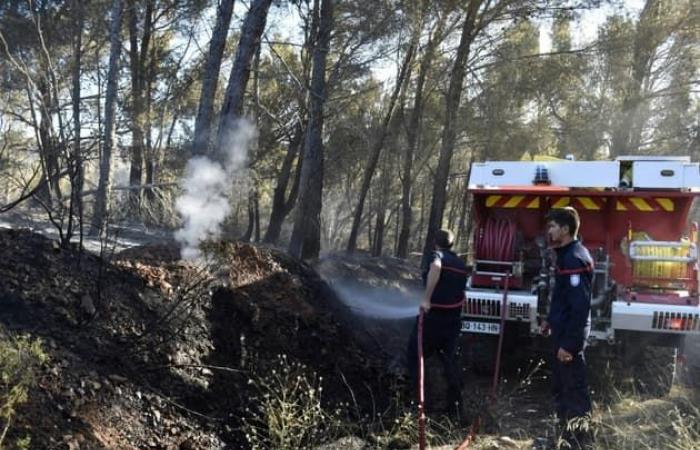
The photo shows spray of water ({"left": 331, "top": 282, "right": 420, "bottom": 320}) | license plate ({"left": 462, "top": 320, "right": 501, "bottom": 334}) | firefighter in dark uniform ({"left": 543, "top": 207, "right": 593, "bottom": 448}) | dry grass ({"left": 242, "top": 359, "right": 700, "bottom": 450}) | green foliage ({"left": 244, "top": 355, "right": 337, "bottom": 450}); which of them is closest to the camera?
green foliage ({"left": 244, "top": 355, "right": 337, "bottom": 450})

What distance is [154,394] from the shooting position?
4688 millimetres

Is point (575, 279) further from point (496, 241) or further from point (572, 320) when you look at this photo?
point (496, 241)

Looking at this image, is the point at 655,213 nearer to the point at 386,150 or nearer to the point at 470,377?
the point at 470,377

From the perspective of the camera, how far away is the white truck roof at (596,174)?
6949 millimetres

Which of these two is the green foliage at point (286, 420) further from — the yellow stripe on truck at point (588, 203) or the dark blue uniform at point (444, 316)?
the yellow stripe on truck at point (588, 203)

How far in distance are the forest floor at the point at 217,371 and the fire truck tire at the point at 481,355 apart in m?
0.15

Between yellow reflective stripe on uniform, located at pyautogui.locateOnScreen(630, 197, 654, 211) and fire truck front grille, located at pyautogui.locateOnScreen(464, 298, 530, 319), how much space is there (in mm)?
1938

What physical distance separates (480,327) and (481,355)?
2.25ft

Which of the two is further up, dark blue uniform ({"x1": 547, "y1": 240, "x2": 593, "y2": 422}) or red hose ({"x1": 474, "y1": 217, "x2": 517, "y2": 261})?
red hose ({"x1": 474, "y1": 217, "x2": 517, "y2": 261})

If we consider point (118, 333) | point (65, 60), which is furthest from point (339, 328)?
point (65, 60)

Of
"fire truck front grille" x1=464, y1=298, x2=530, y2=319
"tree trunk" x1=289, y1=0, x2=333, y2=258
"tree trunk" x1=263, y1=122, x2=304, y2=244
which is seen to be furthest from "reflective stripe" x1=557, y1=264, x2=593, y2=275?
"tree trunk" x1=263, y1=122, x2=304, y2=244

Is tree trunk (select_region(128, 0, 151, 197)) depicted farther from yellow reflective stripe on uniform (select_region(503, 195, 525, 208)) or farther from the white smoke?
yellow reflective stripe on uniform (select_region(503, 195, 525, 208))

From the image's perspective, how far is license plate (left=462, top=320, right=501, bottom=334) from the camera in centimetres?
669

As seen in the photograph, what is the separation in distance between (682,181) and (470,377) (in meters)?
3.12
